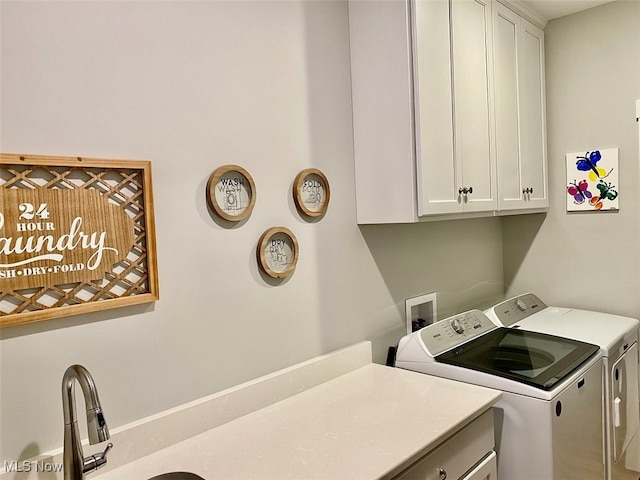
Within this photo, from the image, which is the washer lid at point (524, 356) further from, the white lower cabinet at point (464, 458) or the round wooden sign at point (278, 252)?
the round wooden sign at point (278, 252)

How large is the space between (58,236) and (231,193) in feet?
1.77

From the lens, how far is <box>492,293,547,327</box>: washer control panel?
245 centimetres

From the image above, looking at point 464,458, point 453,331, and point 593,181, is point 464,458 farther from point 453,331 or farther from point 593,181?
point 593,181

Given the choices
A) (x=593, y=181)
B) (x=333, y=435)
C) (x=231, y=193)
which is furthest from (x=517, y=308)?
(x=231, y=193)

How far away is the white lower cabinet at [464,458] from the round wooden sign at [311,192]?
2.95ft

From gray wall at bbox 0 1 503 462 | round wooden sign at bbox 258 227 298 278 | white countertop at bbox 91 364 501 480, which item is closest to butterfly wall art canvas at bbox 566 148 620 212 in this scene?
gray wall at bbox 0 1 503 462

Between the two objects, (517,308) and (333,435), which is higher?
(517,308)

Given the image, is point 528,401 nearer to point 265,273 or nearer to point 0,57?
point 265,273

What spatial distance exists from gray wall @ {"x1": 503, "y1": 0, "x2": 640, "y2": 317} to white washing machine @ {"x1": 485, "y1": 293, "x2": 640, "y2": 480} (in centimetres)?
19

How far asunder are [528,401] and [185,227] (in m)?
1.29

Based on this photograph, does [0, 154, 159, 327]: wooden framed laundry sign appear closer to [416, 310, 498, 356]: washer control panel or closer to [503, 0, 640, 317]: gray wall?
[416, 310, 498, 356]: washer control panel

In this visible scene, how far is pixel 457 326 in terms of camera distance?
217cm

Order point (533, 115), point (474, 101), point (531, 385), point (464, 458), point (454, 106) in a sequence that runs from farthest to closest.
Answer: point (533, 115) < point (474, 101) < point (454, 106) < point (531, 385) < point (464, 458)

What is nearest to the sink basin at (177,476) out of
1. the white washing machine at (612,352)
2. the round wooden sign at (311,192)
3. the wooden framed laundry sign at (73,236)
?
the wooden framed laundry sign at (73,236)
